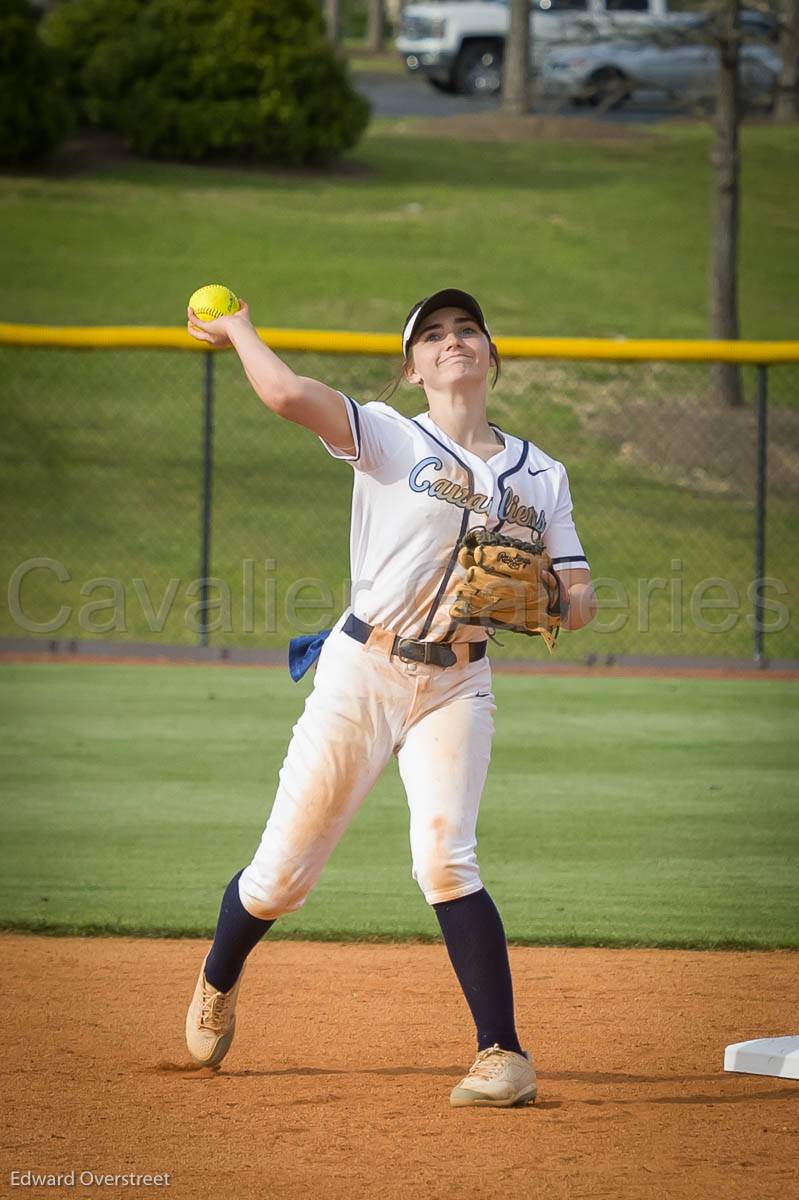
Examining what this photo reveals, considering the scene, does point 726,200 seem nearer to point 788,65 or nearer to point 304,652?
point 788,65

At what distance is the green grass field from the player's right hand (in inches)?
103

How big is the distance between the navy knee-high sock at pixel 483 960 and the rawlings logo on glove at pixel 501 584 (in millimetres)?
671

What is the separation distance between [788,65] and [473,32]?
6710 mm

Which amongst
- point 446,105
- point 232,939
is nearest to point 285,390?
point 232,939

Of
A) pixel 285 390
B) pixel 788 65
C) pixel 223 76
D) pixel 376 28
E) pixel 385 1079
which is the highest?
pixel 376 28

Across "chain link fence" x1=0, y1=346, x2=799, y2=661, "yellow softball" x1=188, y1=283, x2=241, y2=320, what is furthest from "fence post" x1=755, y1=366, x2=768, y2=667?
"yellow softball" x1=188, y1=283, x2=241, y2=320

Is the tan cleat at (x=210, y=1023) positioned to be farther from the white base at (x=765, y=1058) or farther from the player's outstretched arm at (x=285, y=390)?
the player's outstretched arm at (x=285, y=390)

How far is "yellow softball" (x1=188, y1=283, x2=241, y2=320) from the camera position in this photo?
3.74m

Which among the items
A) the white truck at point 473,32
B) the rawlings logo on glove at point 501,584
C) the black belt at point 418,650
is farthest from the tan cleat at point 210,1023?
the white truck at point 473,32

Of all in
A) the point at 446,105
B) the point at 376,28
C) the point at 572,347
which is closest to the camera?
the point at 572,347

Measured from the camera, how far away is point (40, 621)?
13.6 meters

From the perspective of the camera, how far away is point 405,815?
7449 millimetres

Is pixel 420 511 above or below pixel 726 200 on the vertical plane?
above

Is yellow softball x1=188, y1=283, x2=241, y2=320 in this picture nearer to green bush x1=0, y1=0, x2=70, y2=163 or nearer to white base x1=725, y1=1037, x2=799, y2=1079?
white base x1=725, y1=1037, x2=799, y2=1079
